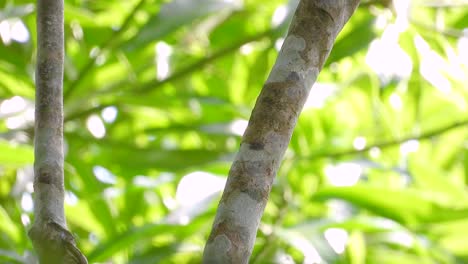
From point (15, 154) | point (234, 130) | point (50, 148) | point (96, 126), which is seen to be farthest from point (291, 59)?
point (96, 126)

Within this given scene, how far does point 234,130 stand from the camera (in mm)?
951

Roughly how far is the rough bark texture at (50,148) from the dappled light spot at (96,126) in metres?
0.58

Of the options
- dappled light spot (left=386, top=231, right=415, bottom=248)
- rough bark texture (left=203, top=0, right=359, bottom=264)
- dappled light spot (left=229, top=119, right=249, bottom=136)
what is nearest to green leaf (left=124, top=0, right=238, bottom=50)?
dappled light spot (left=229, top=119, right=249, bottom=136)

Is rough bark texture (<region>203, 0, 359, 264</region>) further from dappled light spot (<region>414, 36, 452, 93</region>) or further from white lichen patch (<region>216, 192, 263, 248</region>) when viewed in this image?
dappled light spot (<region>414, 36, 452, 93</region>)

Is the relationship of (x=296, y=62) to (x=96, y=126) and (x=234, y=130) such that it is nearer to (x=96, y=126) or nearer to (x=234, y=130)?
(x=234, y=130)

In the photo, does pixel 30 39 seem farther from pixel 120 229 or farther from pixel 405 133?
pixel 405 133

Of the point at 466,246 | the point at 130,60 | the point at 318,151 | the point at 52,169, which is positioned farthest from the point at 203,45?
the point at 52,169

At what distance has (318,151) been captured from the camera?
37.9 inches

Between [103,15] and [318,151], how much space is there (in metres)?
0.31

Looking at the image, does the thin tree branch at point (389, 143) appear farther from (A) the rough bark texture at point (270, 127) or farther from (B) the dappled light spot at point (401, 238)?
(A) the rough bark texture at point (270, 127)

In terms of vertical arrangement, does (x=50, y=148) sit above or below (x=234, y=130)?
below

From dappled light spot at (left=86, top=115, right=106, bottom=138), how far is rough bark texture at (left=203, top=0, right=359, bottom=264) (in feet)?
2.09

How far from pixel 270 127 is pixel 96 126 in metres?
0.70

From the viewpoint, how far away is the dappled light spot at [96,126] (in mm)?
1032
